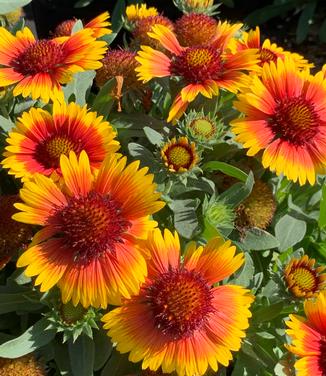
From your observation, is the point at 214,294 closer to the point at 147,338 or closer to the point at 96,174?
the point at 147,338

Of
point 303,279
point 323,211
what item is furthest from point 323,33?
point 303,279

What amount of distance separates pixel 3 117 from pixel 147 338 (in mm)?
682

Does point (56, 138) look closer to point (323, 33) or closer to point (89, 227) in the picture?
point (89, 227)

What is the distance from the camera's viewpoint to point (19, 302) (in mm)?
1404

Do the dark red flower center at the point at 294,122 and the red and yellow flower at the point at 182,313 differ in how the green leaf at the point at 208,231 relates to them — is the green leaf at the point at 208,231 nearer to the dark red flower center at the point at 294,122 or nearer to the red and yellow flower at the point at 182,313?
the red and yellow flower at the point at 182,313

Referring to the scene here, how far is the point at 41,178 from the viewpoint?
1.20 m

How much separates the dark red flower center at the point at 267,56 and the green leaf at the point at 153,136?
0.40 m

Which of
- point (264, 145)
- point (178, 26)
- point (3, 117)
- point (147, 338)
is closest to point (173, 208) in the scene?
point (264, 145)

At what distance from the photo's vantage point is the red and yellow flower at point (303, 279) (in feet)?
4.46

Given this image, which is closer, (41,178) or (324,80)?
(41,178)

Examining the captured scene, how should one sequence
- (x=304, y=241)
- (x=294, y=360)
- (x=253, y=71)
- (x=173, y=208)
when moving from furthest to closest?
(x=304, y=241) < (x=253, y=71) < (x=173, y=208) < (x=294, y=360)

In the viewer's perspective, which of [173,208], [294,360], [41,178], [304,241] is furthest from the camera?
[304,241]

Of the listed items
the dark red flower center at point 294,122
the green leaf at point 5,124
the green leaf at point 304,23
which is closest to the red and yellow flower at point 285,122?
the dark red flower center at point 294,122

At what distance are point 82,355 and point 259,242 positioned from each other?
50 centimetres
